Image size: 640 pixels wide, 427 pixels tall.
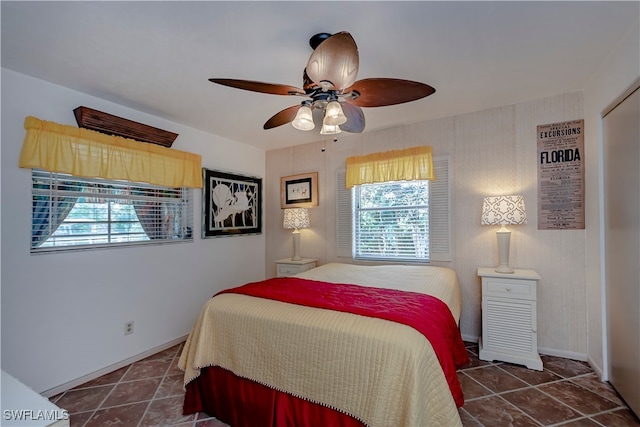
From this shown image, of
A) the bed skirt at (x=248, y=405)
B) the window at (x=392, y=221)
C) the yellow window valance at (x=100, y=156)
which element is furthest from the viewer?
the window at (x=392, y=221)

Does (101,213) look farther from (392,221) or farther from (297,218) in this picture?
(392,221)

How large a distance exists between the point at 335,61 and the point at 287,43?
63cm

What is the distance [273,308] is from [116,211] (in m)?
1.88

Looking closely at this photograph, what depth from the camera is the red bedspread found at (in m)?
1.52

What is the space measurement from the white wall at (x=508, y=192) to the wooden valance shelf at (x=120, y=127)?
7.18 feet

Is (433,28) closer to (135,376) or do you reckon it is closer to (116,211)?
(116,211)

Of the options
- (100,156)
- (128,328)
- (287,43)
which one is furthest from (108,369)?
(287,43)

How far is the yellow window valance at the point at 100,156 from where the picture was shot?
2.13 meters

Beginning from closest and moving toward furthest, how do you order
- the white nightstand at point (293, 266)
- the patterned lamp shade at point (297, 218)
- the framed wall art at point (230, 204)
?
1. the framed wall art at point (230, 204)
2. the white nightstand at point (293, 266)
3. the patterned lamp shade at point (297, 218)

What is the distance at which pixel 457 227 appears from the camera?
305 cm

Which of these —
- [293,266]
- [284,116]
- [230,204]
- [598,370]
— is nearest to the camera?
[284,116]

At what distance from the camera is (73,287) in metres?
2.32

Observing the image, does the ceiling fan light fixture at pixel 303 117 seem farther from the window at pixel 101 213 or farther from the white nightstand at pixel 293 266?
the white nightstand at pixel 293 266

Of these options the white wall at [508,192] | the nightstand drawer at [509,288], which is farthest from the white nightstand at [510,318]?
the white wall at [508,192]
